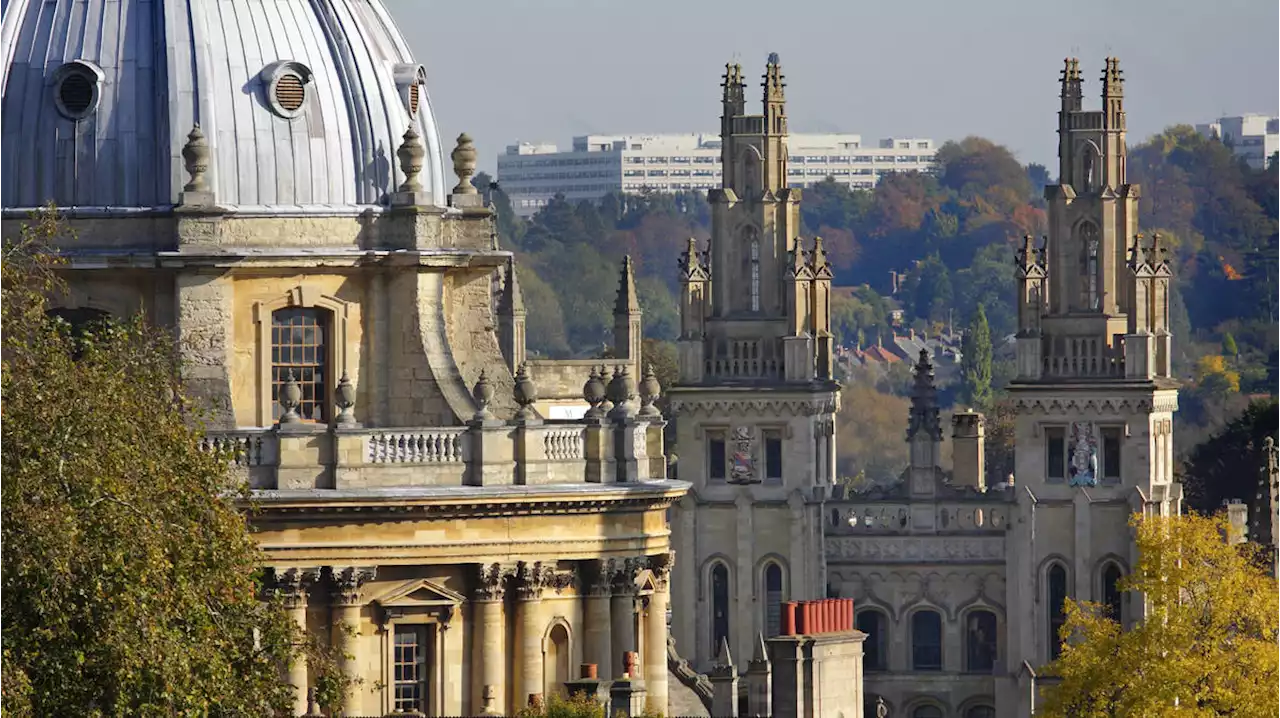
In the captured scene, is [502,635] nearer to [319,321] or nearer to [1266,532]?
[319,321]

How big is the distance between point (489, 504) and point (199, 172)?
6.50 meters

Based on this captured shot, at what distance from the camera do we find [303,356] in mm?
80125

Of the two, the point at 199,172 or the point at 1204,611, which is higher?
the point at 199,172

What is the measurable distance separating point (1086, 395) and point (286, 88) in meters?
66.5

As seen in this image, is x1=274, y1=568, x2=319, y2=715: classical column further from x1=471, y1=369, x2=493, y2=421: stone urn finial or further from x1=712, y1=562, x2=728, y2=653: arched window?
x1=712, y1=562, x2=728, y2=653: arched window

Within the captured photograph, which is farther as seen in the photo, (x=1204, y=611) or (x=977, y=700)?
(x=977, y=700)

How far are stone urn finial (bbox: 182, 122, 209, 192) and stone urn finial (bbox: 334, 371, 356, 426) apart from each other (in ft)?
11.5

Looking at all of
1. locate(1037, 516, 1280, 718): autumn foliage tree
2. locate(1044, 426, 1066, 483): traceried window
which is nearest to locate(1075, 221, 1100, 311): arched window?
locate(1044, 426, 1066, 483): traceried window

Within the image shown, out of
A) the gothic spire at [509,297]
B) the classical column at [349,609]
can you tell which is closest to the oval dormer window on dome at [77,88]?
the classical column at [349,609]

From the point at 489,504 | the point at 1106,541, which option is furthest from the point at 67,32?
the point at 1106,541

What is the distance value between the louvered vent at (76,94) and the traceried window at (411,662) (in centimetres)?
904

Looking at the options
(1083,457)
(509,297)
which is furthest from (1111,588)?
(509,297)

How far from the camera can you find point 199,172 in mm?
78625

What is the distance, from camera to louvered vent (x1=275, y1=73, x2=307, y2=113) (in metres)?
80.1
